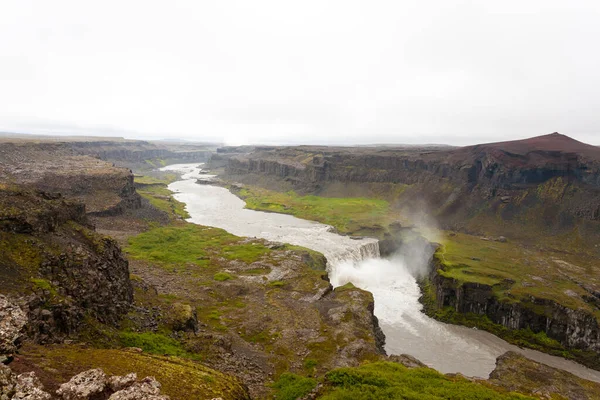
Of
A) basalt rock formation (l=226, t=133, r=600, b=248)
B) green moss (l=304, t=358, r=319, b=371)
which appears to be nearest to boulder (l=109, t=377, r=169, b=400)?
green moss (l=304, t=358, r=319, b=371)

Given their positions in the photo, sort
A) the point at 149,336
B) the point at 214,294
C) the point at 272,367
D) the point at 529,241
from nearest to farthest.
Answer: the point at 149,336 → the point at 272,367 → the point at 214,294 → the point at 529,241

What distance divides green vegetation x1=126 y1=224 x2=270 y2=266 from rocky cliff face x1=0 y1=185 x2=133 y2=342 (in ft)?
95.0

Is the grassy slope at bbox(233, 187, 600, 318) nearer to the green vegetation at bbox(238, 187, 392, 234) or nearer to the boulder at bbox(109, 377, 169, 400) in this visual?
the green vegetation at bbox(238, 187, 392, 234)

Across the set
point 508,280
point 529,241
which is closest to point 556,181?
point 529,241

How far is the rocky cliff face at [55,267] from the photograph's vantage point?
2159 cm

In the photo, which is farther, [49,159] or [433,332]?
[49,159]

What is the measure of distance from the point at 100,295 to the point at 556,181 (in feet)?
376

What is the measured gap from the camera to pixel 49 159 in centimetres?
11844

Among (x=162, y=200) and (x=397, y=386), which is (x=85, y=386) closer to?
(x=397, y=386)

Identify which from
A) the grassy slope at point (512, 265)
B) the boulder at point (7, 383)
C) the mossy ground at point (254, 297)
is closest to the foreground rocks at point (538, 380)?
the grassy slope at point (512, 265)

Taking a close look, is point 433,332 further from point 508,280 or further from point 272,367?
point 272,367

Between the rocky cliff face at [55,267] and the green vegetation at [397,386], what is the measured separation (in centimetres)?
1775

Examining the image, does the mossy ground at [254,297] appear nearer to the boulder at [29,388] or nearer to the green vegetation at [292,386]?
the green vegetation at [292,386]

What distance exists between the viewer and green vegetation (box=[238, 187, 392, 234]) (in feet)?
352
